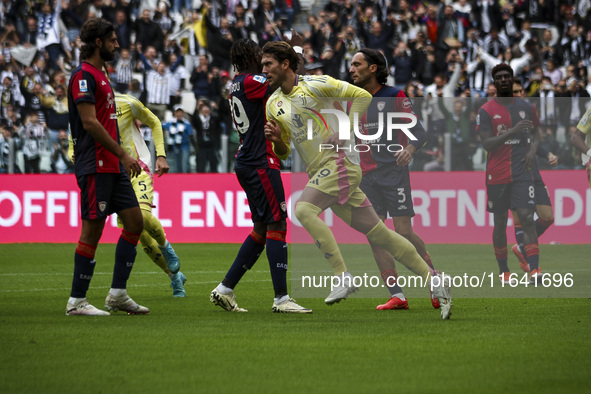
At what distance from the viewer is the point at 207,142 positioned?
18.5m

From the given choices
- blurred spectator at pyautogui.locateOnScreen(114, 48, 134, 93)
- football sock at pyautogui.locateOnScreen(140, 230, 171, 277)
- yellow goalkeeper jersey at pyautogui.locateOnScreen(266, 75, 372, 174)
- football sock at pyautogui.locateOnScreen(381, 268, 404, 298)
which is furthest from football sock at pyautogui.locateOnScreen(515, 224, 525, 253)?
blurred spectator at pyautogui.locateOnScreen(114, 48, 134, 93)

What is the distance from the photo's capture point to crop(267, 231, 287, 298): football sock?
8.54 metres

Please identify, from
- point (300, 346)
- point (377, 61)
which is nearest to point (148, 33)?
point (377, 61)

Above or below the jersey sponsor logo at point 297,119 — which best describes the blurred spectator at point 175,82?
above

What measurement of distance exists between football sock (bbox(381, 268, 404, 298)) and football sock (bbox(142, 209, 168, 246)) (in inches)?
97.0

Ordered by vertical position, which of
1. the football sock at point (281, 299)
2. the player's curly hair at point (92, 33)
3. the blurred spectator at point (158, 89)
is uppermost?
the blurred spectator at point (158, 89)

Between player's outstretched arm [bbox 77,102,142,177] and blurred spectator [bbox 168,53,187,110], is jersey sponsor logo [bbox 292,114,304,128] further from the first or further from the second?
blurred spectator [bbox 168,53,187,110]

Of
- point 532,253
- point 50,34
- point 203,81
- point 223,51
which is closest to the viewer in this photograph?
point 532,253

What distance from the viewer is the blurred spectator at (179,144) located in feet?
60.0

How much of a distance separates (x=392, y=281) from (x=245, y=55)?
2.32m

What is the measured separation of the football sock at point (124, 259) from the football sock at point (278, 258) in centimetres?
110

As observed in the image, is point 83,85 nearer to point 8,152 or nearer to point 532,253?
point 532,253

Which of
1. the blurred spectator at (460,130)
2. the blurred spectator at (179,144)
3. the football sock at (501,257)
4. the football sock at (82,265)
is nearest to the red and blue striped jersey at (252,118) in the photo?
the football sock at (82,265)

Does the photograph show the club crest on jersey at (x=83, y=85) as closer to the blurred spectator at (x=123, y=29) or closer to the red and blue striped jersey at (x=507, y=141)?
the red and blue striped jersey at (x=507, y=141)
